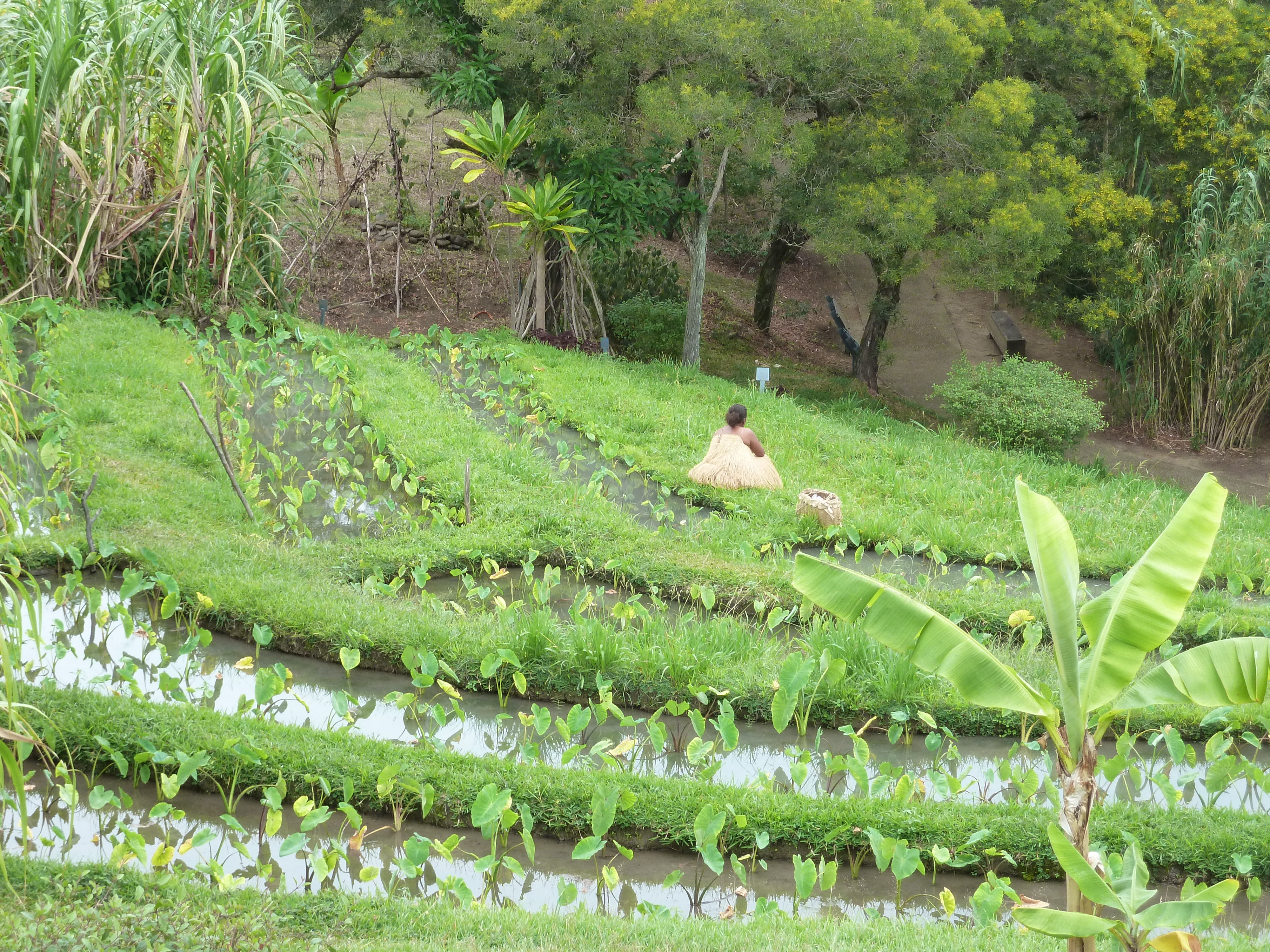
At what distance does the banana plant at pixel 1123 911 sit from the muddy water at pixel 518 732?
1598 millimetres

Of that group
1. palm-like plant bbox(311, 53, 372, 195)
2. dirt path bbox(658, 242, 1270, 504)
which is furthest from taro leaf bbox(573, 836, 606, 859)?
palm-like plant bbox(311, 53, 372, 195)

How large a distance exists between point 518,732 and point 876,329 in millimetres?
10001

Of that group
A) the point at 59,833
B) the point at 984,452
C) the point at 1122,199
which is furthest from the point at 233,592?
the point at 1122,199

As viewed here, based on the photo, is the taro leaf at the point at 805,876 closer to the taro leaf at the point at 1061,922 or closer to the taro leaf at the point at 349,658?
the taro leaf at the point at 1061,922

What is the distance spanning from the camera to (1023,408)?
37.4ft

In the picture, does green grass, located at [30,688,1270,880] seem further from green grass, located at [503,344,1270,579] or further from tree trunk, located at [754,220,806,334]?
tree trunk, located at [754,220,806,334]

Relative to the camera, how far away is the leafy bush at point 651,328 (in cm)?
1385

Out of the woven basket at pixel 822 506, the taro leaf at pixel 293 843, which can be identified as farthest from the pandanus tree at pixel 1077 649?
the woven basket at pixel 822 506

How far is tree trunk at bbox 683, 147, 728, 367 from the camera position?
12250mm

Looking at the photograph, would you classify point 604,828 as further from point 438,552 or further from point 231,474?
point 231,474

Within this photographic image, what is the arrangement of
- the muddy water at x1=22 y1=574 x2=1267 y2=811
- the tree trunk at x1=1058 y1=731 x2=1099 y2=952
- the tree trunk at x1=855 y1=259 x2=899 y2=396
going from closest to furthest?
1. the tree trunk at x1=1058 y1=731 x2=1099 y2=952
2. the muddy water at x1=22 y1=574 x2=1267 y2=811
3. the tree trunk at x1=855 y1=259 x2=899 y2=396

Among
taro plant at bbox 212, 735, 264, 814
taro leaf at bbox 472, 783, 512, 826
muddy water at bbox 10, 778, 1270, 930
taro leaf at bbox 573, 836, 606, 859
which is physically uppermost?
taro leaf at bbox 472, 783, 512, 826

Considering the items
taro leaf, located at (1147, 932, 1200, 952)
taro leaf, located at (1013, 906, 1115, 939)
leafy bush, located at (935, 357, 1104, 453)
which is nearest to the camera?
taro leaf, located at (1013, 906, 1115, 939)

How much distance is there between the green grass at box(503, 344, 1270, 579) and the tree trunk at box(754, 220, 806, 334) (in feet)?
11.2
